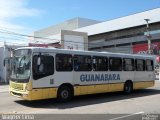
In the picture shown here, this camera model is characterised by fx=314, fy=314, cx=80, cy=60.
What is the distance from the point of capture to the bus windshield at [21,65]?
14.4 m

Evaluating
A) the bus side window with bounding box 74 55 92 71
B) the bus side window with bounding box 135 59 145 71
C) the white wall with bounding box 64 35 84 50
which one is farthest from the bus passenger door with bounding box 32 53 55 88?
the white wall with bounding box 64 35 84 50

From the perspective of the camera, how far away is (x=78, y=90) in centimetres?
1641

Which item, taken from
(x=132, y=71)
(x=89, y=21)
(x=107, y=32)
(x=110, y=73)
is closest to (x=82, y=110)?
(x=110, y=73)

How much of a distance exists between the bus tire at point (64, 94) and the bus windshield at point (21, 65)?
2011 millimetres

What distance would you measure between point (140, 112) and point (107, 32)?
2257 inches

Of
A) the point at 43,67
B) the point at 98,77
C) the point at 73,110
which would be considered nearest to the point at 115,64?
the point at 98,77

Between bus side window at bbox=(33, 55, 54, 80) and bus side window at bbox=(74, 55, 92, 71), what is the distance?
1731 millimetres

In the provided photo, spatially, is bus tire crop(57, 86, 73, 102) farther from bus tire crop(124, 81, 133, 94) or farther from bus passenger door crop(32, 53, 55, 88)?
bus tire crop(124, 81, 133, 94)

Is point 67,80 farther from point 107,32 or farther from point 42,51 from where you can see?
point 107,32

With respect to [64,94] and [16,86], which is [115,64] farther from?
[16,86]

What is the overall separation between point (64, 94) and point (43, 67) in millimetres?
1930

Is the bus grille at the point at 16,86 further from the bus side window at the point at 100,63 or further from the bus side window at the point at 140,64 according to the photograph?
the bus side window at the point at 140,64

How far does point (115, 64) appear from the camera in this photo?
1917cm

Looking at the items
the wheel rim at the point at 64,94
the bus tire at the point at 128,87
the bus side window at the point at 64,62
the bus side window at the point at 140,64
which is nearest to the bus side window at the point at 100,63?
the bus side window at the point at 64,62
